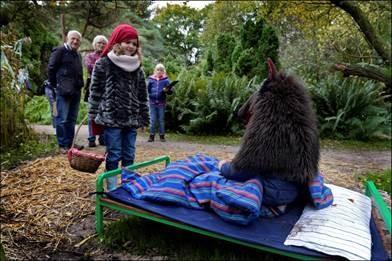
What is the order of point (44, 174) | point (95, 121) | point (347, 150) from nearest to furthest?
point (95, 121)
point (44, 174)
point (347, 150)

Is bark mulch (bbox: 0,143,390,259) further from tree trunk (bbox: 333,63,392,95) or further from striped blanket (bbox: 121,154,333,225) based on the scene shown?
tree trunk (bbox: 333,63,392,95)

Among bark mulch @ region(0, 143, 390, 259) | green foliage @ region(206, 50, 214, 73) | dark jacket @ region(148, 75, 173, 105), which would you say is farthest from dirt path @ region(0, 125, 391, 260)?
green foliage @ region(206, 50, 214, 73)

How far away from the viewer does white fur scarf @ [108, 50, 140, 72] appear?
3.87 m

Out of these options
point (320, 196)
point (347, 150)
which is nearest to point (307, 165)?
point (320, 196)

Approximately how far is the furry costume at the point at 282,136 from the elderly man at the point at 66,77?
3949 millimetres

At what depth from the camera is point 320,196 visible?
9.73 feet

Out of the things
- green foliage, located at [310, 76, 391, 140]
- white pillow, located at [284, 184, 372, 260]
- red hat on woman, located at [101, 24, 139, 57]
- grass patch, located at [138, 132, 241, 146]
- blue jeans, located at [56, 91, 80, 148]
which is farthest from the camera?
green foliage, located at [310, 76, 391, 140]

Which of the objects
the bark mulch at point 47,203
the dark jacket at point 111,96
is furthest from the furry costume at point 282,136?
the dark jacket at point 111,96

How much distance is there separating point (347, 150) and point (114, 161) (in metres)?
5.69

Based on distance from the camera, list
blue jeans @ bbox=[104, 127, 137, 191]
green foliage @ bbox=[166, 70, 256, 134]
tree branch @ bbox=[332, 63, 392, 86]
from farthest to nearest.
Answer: green foliage @ bbox=[166, 70, 256, 134] → tree branch @ bbox=[332, 63, 392, 86] → blue jeans @ bbox=[104, 127, 137, 191]

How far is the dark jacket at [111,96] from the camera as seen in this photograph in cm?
391

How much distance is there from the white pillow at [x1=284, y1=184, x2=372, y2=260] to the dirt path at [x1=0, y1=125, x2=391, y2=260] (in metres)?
1.05

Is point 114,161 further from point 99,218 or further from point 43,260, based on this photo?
point 43,260

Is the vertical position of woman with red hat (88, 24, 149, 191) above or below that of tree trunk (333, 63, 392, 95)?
below
